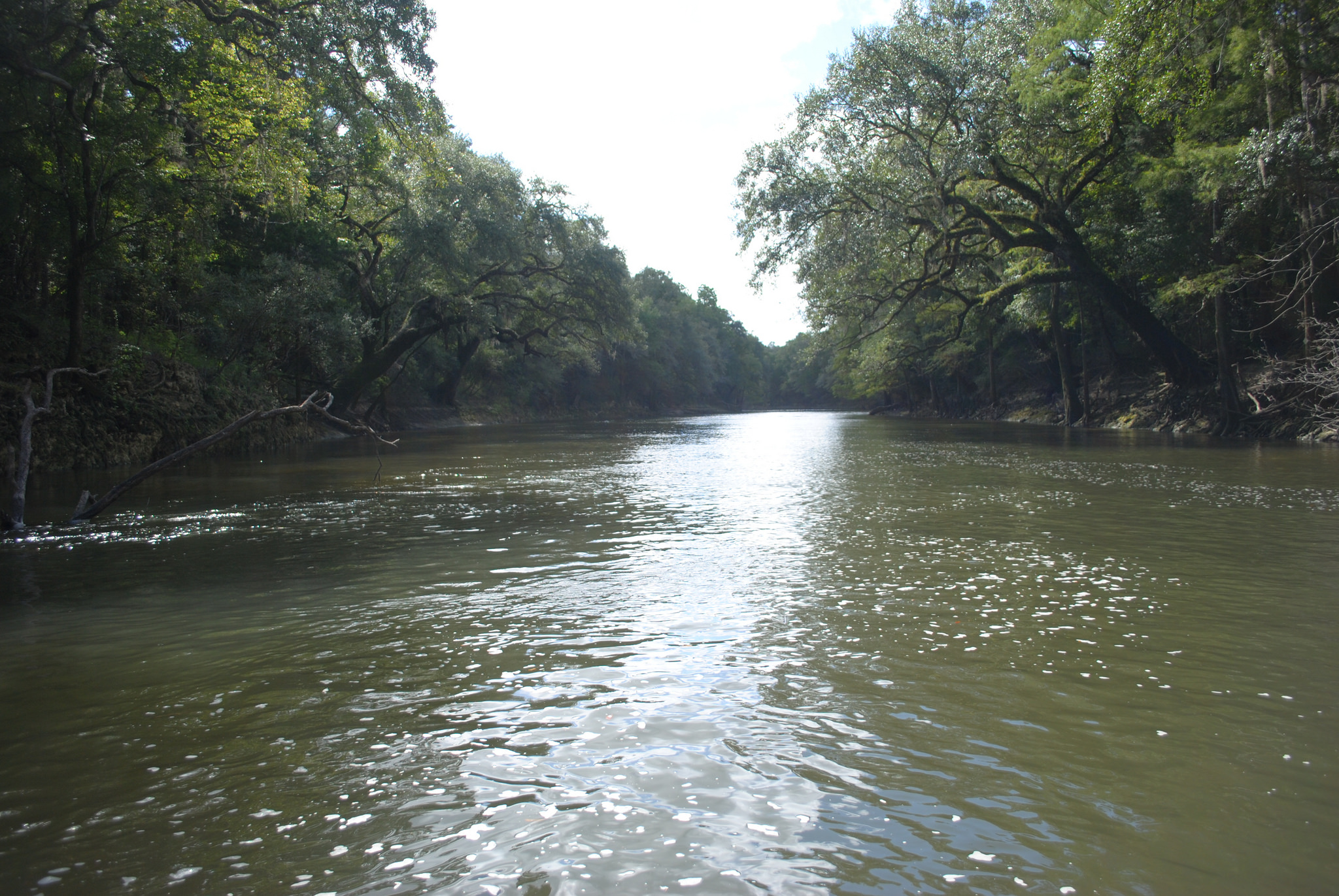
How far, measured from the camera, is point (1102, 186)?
84.8 feet

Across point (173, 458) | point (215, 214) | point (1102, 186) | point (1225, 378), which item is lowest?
point (173, 458)

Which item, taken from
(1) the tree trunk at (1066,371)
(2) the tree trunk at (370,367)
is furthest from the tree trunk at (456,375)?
(1) the tree trunk at (1066,371)

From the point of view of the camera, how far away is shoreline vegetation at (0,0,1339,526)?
1554 cm

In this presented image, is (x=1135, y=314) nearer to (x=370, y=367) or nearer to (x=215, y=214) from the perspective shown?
(x=215, y=214)

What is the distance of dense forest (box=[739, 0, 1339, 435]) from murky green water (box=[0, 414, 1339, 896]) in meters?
13.7

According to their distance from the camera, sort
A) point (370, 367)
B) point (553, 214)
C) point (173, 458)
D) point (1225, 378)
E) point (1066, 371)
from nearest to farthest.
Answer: point (173, 458) < point (1225, 378) < point (370, 367) < point (1066, 371) < point (553, 214)

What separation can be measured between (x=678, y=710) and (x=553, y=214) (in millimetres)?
34657

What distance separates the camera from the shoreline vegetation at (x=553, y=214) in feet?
51.0

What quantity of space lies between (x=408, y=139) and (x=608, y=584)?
1376 centimetres

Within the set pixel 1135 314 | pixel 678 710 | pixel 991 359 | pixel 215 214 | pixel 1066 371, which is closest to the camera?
pixel 678 710

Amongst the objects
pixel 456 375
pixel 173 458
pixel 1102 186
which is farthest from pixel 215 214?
pixel 456 375

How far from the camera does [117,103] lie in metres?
16.4

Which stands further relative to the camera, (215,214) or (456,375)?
(456,375)

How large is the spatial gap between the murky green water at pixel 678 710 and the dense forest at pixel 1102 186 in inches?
540
